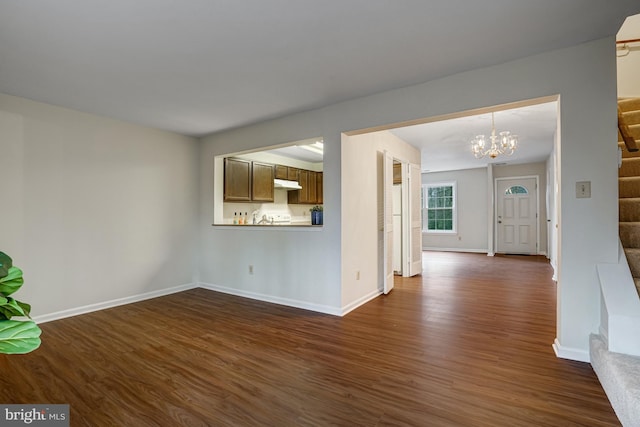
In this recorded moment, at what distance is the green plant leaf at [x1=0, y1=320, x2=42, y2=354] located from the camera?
903 millimetres

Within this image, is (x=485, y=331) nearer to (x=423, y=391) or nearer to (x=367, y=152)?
(x=423, y=391)

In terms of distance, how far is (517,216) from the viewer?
8703mm

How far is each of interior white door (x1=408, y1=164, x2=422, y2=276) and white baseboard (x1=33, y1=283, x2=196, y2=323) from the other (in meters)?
3.84

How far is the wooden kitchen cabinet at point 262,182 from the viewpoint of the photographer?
5.60m

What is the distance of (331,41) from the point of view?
230 centimetres

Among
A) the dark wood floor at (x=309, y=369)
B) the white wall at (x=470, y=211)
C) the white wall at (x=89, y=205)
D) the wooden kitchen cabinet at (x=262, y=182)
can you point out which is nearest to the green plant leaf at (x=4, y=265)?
the dark wood floor at (x=309, y=369)

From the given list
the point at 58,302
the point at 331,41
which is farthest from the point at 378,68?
the point at 58,302

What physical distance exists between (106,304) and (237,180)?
8.26 ft

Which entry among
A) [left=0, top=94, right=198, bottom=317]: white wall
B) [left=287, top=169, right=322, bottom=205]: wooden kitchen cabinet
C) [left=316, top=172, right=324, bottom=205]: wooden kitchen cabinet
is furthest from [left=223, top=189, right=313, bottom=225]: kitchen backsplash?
[left=0, top=94, right=198, bottom=317]: white wall

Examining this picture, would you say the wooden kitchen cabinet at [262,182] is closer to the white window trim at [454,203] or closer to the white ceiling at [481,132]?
the white ceiling at [481,132]

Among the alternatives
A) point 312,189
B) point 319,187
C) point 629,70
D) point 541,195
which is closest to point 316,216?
point 312,189

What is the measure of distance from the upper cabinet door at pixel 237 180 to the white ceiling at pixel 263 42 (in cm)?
181

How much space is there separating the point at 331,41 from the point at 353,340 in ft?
8.23

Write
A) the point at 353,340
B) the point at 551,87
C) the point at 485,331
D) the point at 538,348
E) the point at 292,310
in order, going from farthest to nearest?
1. the point at 292,310
2. the point at 485,331
3. the point at 353,340
4. the point at 538,348
5. the point at 551,87
